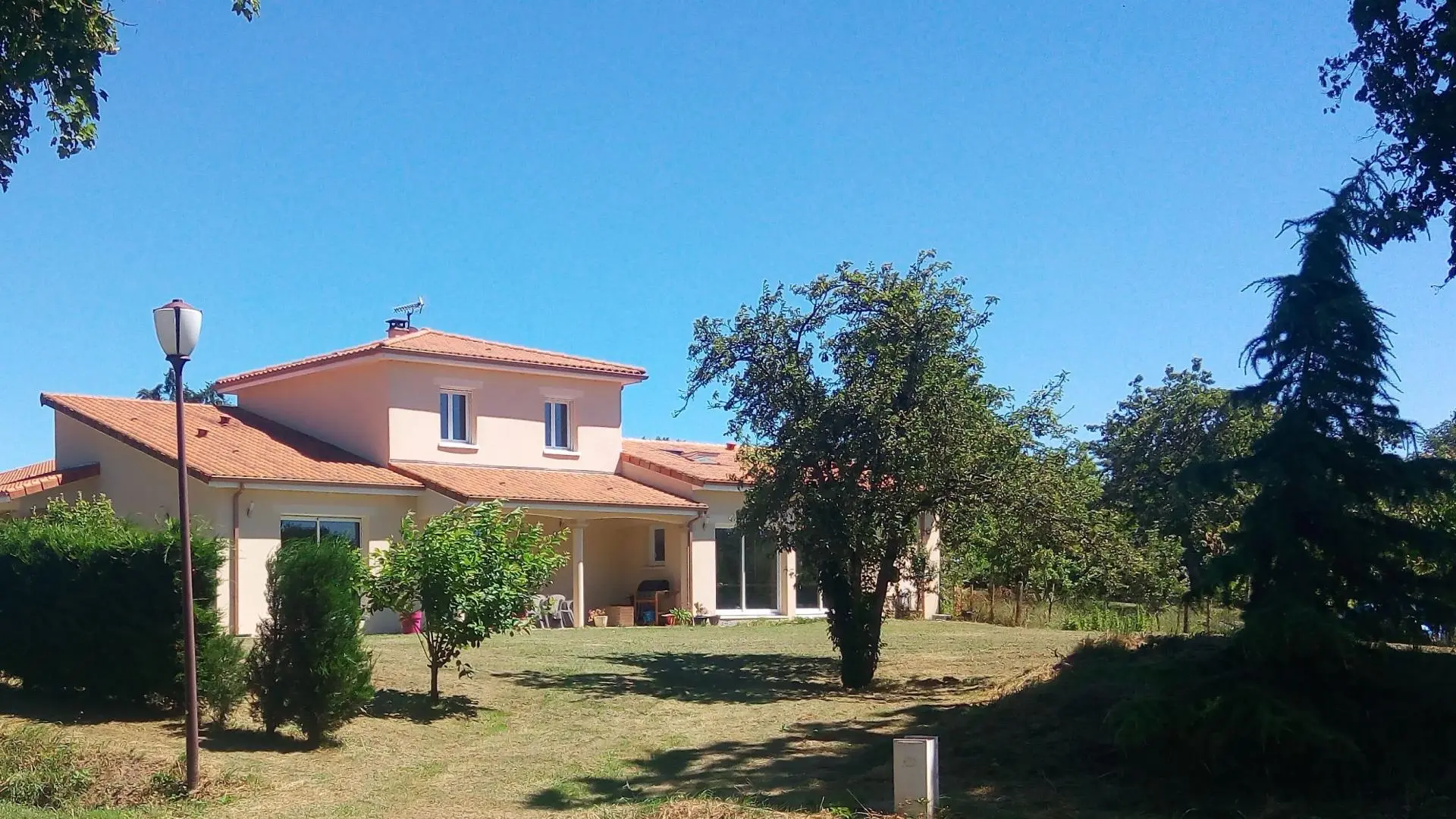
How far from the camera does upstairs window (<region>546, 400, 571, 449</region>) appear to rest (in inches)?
1190

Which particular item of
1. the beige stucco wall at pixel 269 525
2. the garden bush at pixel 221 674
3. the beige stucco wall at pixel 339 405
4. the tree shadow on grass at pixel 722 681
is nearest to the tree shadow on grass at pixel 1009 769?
the tree shadow on grass at pixel 722 681

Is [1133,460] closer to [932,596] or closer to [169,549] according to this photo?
[932,596]

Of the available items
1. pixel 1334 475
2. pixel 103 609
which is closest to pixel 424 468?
pixel 103 609

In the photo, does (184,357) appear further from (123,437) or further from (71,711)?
(123,437)

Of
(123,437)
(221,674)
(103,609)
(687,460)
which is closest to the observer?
(221,674)

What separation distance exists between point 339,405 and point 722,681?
1400 cm

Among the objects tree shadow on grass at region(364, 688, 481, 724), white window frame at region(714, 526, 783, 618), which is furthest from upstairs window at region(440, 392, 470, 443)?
tree shadow on grass at region(364, 688, 481, 724)

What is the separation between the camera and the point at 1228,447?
2652 centimetres

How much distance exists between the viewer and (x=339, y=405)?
28.5 metres

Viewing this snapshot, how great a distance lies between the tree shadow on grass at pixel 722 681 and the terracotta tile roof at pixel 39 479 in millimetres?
12276

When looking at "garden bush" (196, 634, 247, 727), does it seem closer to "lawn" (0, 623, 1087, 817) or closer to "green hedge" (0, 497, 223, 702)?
"green hedge" (0, 497, 223, 702)

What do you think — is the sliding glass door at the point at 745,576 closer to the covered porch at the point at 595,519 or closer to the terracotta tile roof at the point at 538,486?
the covered porch at the point at 595,519

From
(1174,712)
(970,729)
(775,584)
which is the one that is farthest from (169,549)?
(775,584)

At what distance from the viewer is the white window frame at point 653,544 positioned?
30658 millimetres
